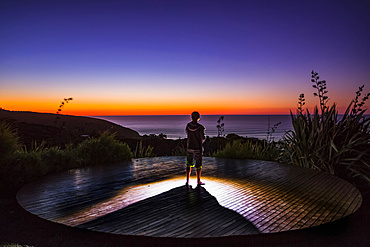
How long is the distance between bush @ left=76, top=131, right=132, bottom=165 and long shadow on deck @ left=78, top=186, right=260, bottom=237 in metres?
3.10

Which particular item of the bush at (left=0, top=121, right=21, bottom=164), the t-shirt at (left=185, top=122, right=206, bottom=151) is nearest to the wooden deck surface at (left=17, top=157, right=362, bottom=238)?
the t-shirt at (left=185, top=122, right=206, bottom=151)

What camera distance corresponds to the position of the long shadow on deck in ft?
8.07

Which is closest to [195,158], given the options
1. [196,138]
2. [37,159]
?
[196,138]

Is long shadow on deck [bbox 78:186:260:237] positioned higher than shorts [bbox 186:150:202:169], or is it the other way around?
shorts [bbox 186:150:202:169]

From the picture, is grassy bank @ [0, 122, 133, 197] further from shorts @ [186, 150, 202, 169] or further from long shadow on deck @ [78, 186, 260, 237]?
shorts @ [186, 150, 202, 169]

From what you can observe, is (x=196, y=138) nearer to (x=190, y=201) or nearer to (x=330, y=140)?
(x=190, y=201)

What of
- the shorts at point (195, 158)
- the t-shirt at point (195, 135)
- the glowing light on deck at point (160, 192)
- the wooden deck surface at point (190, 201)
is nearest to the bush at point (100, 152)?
the wooden deck surface at point (190, 201)

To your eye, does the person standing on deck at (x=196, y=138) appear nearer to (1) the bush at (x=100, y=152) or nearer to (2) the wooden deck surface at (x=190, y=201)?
(2) the wooden deck surface at (x=190, y=201)

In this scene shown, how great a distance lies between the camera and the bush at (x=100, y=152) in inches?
239

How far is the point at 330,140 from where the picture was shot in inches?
218

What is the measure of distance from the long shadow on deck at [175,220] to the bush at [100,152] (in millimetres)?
3096

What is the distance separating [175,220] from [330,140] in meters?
4.14

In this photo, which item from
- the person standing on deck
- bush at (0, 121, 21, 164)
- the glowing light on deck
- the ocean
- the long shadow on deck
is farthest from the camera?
the ocean

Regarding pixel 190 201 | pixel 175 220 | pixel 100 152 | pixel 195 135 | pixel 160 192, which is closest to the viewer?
pixel 175 220
